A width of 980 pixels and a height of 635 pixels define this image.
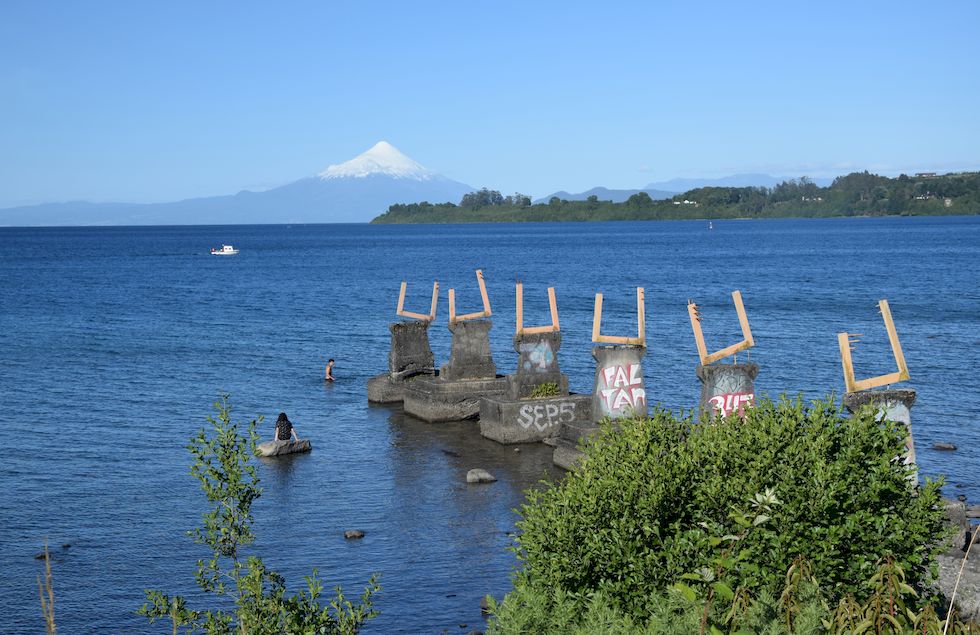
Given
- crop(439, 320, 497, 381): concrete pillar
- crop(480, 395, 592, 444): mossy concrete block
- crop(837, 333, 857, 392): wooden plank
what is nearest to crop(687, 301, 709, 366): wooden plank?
crop(837, 333, 857, 392): wooden plank

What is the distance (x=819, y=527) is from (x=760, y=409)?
2049 millimetres

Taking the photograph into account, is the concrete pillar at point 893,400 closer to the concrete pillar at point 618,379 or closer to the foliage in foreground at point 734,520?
the foliage in foreground at point 734,520

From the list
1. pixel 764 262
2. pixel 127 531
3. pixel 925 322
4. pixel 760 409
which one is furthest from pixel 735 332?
pixel 764 262

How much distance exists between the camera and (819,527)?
11.4 metres

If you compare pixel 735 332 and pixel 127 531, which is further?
pixel 735 332

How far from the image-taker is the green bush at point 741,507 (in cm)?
1135

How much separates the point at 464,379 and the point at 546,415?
4518mm

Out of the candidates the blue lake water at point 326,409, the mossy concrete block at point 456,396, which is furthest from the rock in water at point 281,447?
the mossy concrete block at point 456,396

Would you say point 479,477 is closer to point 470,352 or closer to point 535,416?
point 535,416

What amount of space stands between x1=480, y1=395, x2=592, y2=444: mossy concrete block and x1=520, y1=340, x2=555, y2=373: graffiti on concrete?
3.02ft

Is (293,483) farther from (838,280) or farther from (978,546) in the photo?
(838,280)

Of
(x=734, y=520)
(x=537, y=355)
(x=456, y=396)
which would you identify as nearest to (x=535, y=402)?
(x=537, y=355)

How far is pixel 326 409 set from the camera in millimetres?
38344

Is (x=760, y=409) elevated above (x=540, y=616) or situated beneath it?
elevated above
